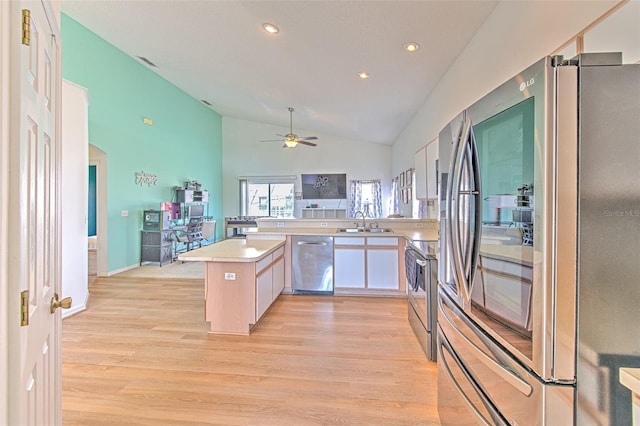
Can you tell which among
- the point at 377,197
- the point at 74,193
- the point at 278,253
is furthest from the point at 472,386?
the point at 377,197

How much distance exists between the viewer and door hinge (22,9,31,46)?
0.77 metres

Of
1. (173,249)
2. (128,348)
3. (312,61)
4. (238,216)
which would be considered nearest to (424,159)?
(312,61)

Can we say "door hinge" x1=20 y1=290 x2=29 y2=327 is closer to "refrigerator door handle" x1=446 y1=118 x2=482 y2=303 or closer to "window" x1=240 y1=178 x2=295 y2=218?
"refrigerator door handle" x1=446 y1=118 x2=482 y2=303

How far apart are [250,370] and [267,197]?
826cm

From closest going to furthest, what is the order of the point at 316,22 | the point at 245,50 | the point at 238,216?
the point at 316,22, the point at 245,50, the point at 238,216

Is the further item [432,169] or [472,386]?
[432,169]

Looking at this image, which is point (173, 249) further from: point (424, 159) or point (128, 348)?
point (424, 159)

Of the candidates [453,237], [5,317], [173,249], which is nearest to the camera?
[5,317]

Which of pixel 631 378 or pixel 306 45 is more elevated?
pixel 306 45

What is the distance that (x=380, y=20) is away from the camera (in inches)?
107

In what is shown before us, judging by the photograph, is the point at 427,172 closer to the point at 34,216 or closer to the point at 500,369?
the point at 500,369

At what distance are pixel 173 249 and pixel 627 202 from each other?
24.1 feet

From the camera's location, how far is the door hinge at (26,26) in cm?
77

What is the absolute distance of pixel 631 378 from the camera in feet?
2.33
